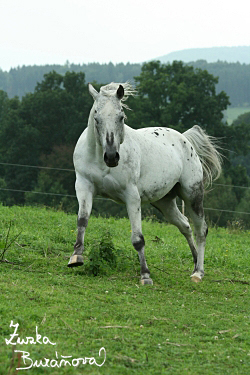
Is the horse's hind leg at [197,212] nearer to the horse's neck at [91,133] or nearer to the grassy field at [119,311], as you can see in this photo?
the grassy field at [119,311]

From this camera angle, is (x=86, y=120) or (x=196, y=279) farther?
(x=86, y=120)

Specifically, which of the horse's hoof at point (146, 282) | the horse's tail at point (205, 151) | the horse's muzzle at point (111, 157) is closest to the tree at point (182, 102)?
the horse's tail at point (205, 151)

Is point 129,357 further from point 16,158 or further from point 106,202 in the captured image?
point 16,158

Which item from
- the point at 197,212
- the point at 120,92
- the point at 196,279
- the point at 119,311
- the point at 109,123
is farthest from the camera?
the point at 197,212

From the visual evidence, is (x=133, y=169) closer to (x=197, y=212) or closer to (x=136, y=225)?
(x=136, y=225)

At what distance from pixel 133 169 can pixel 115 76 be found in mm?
128499

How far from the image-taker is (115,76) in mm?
132375

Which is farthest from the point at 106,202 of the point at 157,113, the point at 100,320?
the point at 100,320

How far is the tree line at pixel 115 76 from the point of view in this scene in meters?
126

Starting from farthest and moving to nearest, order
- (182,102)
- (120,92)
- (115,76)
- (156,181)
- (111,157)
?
1. (115,76)
2. (182,102)
3. (156,181)
4. (120,92)
5. (111,157)

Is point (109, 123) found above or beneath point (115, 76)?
above

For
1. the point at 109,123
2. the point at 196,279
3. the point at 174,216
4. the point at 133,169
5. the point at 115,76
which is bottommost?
the point at 115,76

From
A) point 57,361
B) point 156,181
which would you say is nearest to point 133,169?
point 156,181

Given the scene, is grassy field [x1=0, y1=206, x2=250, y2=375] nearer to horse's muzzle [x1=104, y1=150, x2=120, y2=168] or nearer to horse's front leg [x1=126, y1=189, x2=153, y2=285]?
horse's front leg [x1=126, y1=189, x2=153, y2=285]
